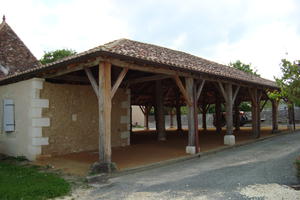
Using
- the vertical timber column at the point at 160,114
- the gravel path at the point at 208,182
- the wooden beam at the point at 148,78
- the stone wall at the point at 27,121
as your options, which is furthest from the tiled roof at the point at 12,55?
the gravel path at the point at 208,182

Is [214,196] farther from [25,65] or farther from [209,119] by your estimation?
[209,119]

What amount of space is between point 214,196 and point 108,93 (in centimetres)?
311

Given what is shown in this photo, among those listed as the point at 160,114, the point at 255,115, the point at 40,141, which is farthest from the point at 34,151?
the point at 255,115

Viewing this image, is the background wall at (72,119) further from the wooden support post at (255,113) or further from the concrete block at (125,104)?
the wooden support post at (255,113)

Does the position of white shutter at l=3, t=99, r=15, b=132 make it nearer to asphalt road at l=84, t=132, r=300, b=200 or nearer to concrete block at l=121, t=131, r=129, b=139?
concrete block at l=121, t=131, r=129, b=139

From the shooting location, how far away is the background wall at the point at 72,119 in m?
8.12

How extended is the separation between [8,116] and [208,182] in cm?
645

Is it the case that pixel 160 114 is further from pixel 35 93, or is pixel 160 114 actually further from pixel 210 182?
pixel 210 182

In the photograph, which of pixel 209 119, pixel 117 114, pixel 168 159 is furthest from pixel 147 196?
pixel 209 119

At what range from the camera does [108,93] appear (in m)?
6.02

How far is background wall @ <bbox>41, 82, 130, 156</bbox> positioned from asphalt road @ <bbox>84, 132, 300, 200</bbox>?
10.9 ft

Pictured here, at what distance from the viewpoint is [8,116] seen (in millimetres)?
8367

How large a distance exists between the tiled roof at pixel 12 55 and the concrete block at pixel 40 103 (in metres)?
4.14

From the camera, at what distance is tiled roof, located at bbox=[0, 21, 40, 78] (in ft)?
37.7
